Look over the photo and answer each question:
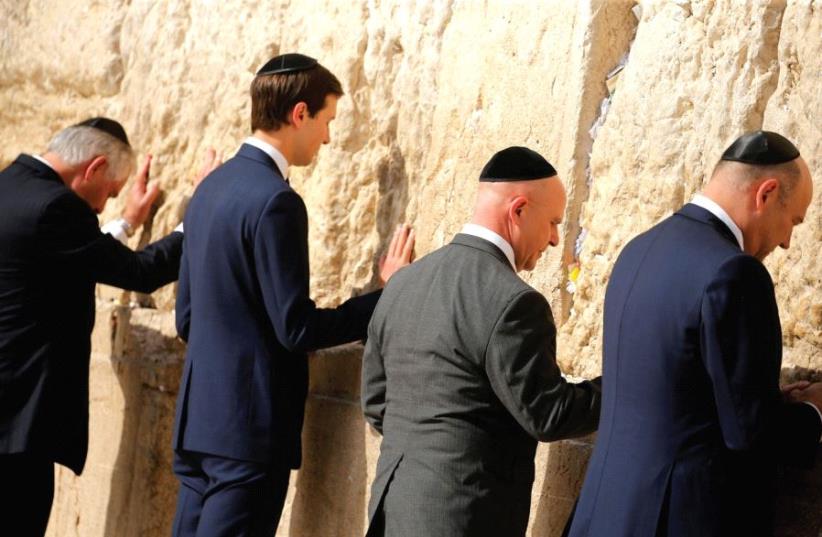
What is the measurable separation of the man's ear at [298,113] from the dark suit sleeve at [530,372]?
3.77 feet

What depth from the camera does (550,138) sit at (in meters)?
3.90

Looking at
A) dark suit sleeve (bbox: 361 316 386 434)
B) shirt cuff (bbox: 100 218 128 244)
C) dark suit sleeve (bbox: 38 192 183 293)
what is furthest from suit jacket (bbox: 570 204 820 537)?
shirt cuff (bbox: 100 218 128 244)

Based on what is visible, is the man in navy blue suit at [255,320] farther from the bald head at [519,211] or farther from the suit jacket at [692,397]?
the suit jacket at [692,397]

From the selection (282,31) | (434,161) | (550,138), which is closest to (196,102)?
(282,31)

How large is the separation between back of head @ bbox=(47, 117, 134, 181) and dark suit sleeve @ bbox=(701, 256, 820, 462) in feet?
8.14

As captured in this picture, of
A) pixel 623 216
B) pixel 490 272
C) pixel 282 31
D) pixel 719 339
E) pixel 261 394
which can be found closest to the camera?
pixel 719 339

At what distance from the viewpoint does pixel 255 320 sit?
4.00 metres

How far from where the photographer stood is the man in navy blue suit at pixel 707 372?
2861 millimetres

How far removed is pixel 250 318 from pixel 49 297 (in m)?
0.92

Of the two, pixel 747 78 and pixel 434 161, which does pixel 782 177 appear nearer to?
pixel 747 78

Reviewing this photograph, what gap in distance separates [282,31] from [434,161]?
34.7 inches

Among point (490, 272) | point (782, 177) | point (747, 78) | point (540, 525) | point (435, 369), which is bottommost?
point (540, 525)

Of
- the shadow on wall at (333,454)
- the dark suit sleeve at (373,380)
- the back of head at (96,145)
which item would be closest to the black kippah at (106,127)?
the back of head at (96,145)

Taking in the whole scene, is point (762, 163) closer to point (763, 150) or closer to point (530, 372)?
point (763, 150)
